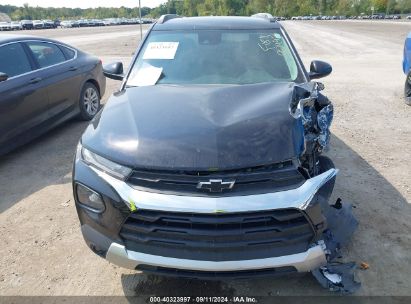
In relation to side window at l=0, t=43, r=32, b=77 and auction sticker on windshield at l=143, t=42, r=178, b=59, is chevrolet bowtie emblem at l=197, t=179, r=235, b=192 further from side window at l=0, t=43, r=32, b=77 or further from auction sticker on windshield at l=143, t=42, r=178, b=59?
side window at l=0, t=43, r=32, b=77

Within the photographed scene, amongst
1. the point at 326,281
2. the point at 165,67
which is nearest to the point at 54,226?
the point at 165,67

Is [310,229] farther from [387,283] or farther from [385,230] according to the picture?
[385,230]

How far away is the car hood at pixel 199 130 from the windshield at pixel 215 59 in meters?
0.40

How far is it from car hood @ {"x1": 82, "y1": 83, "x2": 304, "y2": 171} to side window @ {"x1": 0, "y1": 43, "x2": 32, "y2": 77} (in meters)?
2.72

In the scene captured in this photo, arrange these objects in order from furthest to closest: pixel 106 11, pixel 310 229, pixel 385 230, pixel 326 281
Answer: pixel 106 11
pixel 385 230
pixel 326 281
pixel 310 229

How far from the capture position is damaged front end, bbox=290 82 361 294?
98.4 inches

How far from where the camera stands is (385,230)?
138 inches

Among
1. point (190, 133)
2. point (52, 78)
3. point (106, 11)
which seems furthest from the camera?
point (106, 11)

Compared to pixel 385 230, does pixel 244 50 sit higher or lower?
higher

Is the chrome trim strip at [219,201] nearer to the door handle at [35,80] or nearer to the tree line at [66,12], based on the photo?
the door handle at [35,80]

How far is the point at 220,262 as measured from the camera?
2.29 meters

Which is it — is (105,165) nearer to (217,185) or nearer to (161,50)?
(217,185)

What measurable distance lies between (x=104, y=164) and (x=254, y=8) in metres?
97.3

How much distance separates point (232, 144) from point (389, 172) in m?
3.03
